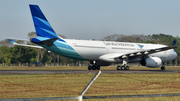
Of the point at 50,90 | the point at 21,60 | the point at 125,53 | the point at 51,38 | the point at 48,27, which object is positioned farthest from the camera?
the point at 21,60

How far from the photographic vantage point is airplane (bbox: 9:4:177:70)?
30997 millimetres

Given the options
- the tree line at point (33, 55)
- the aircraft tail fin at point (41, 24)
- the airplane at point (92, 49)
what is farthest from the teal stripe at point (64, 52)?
the tree line at point (33, 55)

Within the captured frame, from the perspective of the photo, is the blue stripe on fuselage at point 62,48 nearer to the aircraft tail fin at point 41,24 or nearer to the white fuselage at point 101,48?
the white fuselage at point 101,48

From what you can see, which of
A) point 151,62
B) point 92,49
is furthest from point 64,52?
point 151,62

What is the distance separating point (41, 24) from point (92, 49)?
25.0 ft

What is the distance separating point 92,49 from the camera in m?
33.8

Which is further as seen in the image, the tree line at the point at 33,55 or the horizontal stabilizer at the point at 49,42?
the tree line at the point at 33,55

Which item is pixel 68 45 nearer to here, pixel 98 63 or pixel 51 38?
pixel 51 38

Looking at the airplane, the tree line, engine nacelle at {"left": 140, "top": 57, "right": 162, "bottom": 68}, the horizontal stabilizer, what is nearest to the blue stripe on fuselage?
the airplane

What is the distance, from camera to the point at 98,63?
37.5 metres

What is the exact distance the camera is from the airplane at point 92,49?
102 ft

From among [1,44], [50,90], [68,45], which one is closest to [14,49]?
[1,44]

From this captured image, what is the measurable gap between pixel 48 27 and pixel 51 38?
268 centimetres

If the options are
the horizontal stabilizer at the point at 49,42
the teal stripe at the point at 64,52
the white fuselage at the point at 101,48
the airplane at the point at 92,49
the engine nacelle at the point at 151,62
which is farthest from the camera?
the engine nacelle at the point at 151,62
